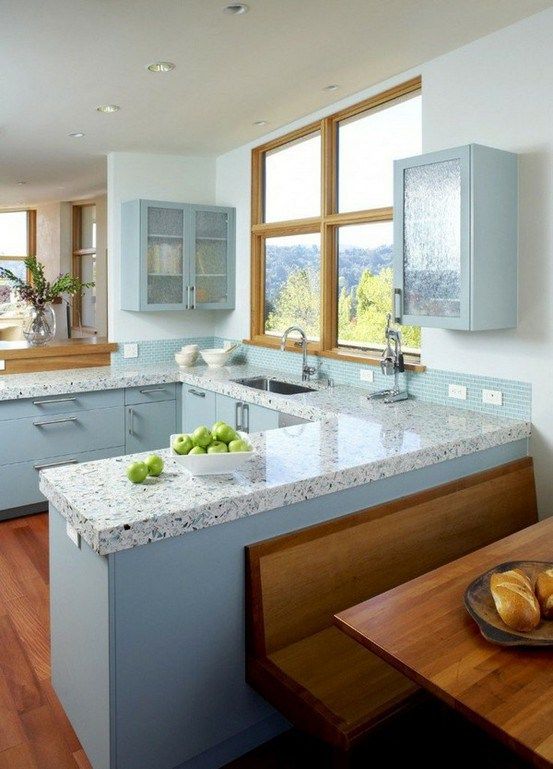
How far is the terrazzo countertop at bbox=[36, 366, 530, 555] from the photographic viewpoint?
6.08 ft

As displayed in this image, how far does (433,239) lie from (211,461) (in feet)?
4.94

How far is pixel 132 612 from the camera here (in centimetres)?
185

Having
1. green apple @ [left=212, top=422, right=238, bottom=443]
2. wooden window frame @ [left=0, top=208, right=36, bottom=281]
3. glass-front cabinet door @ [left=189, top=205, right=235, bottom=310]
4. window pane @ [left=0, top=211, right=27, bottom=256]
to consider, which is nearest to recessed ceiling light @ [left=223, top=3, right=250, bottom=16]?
green apple @ [left=212, top=422, right=238, bottom=443]

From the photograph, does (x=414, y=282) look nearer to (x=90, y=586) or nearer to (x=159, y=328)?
(x=90, y=586)

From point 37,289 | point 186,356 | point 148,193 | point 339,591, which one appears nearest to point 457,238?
point 339,591

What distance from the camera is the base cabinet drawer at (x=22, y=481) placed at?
4.13 metres

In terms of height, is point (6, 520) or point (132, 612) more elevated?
point (132, 612)

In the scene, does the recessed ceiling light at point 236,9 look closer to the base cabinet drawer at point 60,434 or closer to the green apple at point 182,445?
the green apple at point 182,445

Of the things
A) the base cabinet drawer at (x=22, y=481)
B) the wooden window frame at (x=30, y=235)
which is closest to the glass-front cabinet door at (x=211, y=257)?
the base cabinet drawer at (x=22, y=481)

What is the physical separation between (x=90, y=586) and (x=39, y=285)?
343cm

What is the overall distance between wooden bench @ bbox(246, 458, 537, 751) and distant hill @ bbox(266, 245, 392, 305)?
1576 millimetres

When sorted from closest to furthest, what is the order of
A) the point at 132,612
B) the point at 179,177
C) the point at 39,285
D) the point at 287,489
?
the point at 132,612, the point at 287,489, the point at 39,285, the point at 179,177

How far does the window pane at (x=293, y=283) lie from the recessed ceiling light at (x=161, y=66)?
149 cm

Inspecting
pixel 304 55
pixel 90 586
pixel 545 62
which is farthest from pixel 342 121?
pixel 90 586
